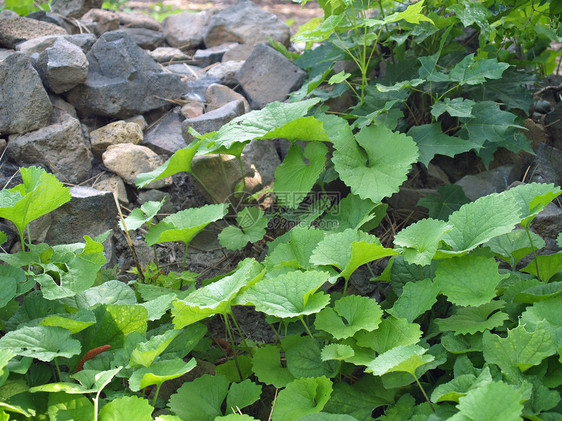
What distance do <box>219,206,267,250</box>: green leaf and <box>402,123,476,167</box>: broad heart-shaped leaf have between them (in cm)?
64

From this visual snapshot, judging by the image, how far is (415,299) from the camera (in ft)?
4.59

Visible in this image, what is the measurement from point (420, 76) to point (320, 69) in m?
0.54

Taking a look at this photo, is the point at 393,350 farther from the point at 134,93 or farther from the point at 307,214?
the point at 134,93

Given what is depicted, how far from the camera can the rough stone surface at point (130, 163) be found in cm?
205

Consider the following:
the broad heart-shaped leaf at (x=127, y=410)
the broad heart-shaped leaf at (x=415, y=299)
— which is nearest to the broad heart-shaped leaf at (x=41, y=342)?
the broad heart-shaped leaf at (x=127, y=410)

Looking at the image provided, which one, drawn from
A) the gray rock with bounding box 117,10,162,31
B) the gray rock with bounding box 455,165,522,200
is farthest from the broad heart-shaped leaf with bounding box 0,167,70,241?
the gray rock with bounding box 117,10,162,31

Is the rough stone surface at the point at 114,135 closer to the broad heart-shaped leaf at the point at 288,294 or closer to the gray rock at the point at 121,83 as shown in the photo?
the gray rock at the point at 121,83

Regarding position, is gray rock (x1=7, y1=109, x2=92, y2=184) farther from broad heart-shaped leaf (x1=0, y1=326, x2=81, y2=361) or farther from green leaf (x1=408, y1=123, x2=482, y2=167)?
green leaf (x1=408, y1=123, x2=482, y2=167)

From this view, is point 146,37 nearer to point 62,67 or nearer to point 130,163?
point 62,67

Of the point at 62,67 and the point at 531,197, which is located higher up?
the point at 62,67

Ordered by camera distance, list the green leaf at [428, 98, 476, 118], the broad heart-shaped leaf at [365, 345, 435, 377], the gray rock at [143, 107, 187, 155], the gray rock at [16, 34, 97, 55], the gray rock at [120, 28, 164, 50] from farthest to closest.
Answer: the gray rock at [120, 28, 164, 50], the gray rock at [16, 34, 97, 55], the gray rock at [143, 107, 187, 155], the green leaf at [428, 98, 476, 118], the broad heart-shaped leaf at [365, 345, 435, 377]

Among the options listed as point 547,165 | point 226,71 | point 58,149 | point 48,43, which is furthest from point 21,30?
point 547,165

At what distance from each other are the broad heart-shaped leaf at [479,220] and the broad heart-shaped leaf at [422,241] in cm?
4

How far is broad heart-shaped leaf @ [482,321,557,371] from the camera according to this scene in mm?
1149
